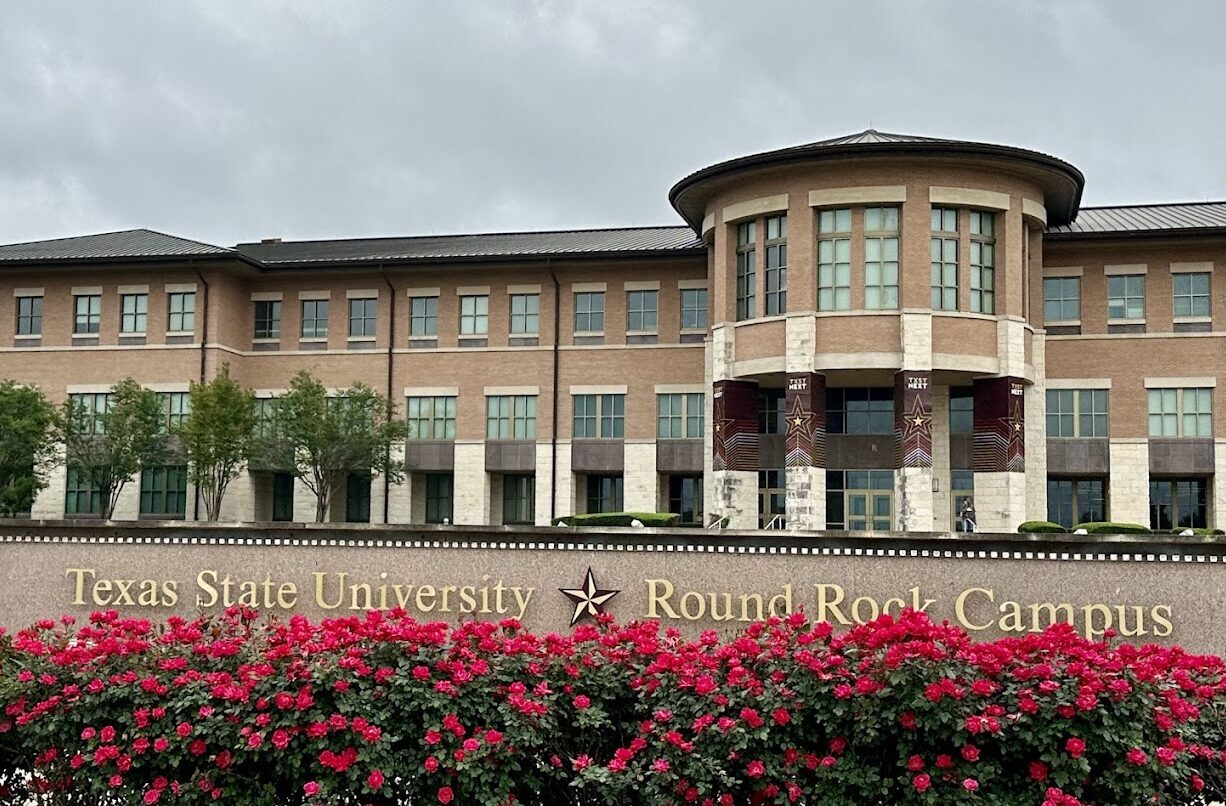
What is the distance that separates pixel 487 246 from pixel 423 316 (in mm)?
3747

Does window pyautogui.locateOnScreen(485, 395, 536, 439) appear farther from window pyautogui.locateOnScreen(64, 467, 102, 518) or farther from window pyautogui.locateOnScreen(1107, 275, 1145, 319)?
window pyautogui.locateOnScreen(1107, 275, 1145, 319)

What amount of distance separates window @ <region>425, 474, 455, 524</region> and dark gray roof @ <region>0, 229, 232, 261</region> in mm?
9764

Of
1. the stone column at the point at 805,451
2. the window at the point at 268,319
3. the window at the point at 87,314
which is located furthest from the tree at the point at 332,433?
the stone column at the point at 805,451

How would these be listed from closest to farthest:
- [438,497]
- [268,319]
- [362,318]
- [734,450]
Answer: [734,450]
[438,497]
[362,318]
[268,319]

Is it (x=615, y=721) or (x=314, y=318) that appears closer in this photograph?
(x=615, y=721)

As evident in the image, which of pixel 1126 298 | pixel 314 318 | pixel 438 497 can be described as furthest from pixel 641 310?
pixel 1126 298

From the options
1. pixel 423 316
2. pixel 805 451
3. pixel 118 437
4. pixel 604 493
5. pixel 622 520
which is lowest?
pixel 622 520

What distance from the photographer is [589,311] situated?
134 feet

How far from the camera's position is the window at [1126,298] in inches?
1455

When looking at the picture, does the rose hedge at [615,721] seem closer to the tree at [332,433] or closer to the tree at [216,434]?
the tree at [332,433]

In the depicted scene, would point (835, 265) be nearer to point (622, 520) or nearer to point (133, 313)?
point (622, 520)

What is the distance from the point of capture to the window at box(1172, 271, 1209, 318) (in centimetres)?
3656

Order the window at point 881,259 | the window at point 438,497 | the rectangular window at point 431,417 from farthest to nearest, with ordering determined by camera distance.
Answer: the window at point 438,497 < the rectangular window at point 431,417 < the window at point 881,259

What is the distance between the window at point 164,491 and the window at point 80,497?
4.66 ft
